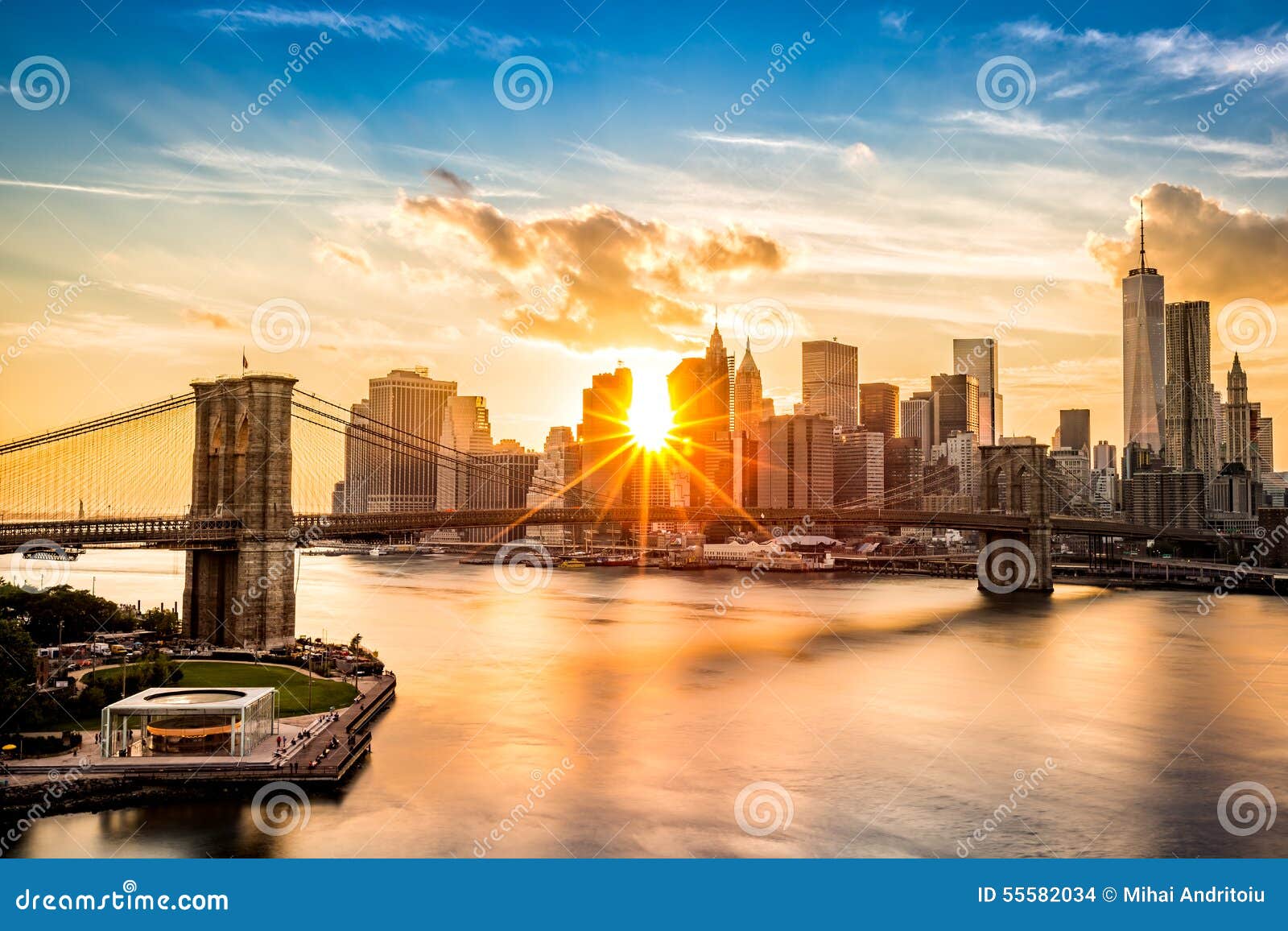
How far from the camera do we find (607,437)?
13288 centimetres

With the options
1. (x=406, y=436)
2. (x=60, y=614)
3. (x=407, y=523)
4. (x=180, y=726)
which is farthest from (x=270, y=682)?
(x=406, y=436)

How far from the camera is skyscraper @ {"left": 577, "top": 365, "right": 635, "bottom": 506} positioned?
127m

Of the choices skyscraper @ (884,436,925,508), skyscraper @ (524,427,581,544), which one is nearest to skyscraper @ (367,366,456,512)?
skyscraper @ (524,427,581,544)

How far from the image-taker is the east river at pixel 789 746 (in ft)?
47.4

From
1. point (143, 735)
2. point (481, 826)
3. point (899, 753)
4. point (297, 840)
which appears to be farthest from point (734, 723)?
point (143, 735)

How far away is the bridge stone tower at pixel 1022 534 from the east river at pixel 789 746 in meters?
16.5

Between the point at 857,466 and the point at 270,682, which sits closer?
the point at 270,682

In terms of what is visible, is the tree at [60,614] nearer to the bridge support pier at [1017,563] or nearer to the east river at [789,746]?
the east river at [789,746]

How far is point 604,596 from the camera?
53.9 metres

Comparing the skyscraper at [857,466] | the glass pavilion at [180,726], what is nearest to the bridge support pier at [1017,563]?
the glass pavilion at [180,726]

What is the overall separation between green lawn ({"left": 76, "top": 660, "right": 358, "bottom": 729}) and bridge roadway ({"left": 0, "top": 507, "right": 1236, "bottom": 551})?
383 centimetres

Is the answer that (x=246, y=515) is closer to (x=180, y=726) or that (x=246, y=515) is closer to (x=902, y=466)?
(x=180, y=726)

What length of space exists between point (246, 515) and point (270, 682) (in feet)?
19.0

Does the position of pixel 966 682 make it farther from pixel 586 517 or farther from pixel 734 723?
pixel 586 517
